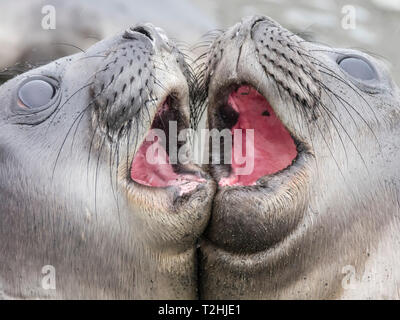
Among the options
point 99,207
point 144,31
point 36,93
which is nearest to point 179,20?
point 144,31

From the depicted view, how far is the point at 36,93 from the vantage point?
156 inches

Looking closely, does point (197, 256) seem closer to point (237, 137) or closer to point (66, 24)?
point (237, 137)

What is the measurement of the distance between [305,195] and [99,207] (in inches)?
38.0

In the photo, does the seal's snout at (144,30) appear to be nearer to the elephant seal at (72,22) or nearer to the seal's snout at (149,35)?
the seal's snout at (149,35)

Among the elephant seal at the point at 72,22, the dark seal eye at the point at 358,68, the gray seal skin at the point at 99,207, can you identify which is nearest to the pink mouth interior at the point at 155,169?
the gray seal skin at the point at 99,207

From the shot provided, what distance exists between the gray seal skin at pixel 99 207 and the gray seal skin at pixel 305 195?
0.21m

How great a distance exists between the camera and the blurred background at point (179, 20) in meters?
8.39

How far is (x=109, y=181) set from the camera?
3680mm

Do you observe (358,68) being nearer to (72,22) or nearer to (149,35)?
(149,35)

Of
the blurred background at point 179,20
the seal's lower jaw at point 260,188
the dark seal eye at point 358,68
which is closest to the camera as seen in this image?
the seal's lower jaw at point 260,188

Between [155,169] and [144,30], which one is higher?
[144,30]

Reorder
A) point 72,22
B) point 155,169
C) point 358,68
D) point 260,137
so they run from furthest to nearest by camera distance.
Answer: point 72,22 < point 358,68 < point 260,137 < point 155,169

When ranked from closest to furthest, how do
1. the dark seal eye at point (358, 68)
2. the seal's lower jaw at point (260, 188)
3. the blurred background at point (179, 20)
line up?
the seal's lower jaw at point (260, 188)
the dark seal eye at point (358, 68)
the blurred background at point (179, 20)
